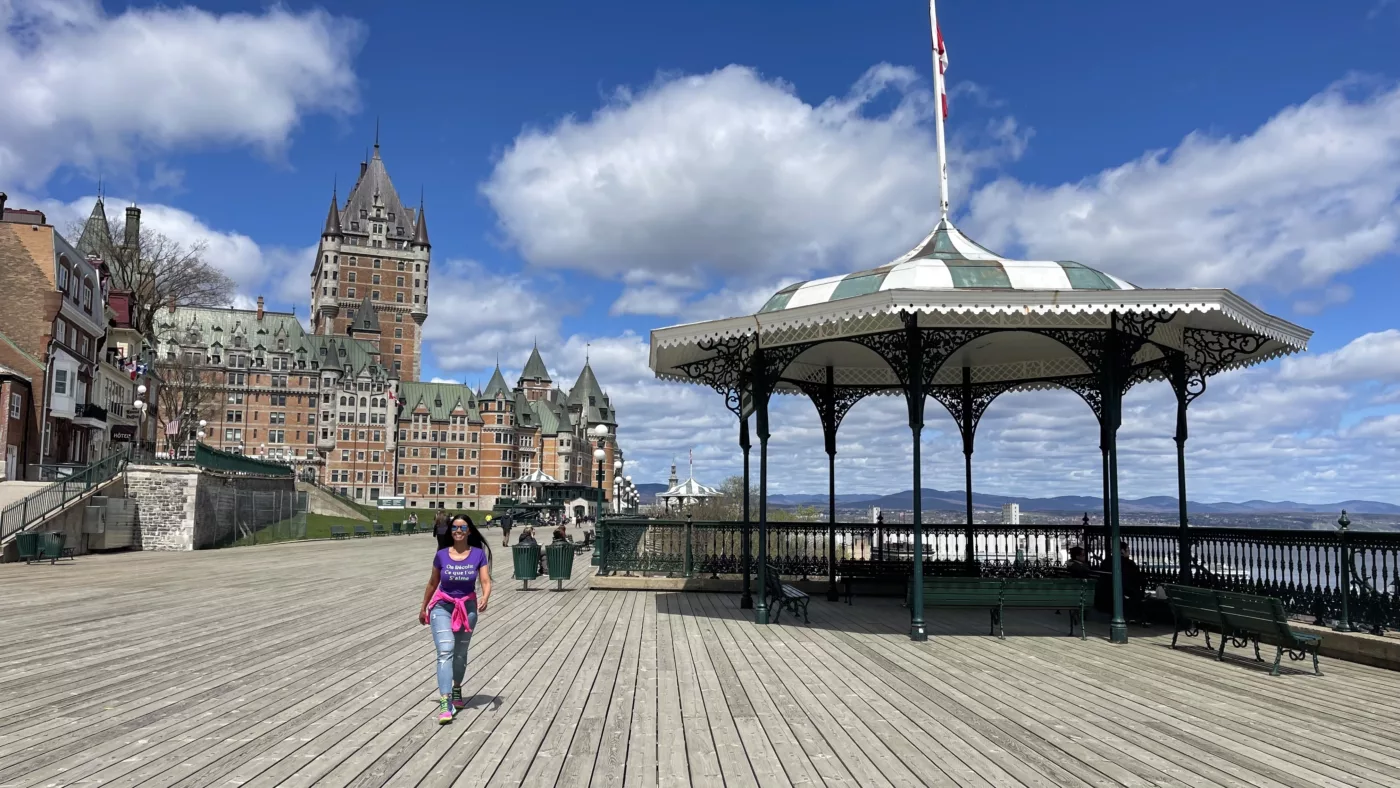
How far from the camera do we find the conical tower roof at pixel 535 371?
152000 mm

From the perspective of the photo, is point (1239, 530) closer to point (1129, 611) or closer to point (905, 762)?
point (1129, 611)

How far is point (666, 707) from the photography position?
24.6 feet

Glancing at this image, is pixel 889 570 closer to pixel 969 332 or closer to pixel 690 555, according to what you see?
pixel 690 555

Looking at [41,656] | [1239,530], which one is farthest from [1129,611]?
[41,656]

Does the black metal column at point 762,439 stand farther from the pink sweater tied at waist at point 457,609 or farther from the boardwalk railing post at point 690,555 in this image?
the pink sweater tied at waist at point 457,609

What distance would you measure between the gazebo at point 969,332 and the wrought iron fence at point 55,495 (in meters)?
22.0

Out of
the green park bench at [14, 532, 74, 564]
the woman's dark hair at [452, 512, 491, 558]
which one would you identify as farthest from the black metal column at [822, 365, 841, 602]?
the green park bench at [14, 532, 74, 564]

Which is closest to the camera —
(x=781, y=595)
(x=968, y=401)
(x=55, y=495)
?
(x=781, y=595)

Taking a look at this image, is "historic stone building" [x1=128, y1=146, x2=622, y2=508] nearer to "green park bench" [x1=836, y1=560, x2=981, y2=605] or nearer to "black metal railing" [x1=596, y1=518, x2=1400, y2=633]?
"black metal railing" [x1=596, y1=518, x2=1400, y2=633]

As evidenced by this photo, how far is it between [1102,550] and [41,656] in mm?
16459

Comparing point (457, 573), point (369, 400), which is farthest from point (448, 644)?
point (369, 400)

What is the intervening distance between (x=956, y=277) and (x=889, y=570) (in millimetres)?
7013

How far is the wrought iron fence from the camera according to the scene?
25.2m

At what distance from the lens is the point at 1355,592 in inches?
420
